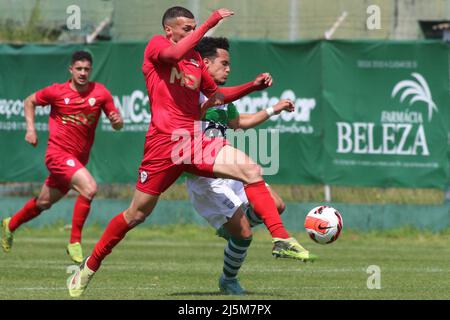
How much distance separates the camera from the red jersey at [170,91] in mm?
9898

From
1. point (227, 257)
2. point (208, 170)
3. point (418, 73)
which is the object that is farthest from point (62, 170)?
point (418, 73)

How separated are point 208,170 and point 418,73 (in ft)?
32.2

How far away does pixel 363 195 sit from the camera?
62.7 ft

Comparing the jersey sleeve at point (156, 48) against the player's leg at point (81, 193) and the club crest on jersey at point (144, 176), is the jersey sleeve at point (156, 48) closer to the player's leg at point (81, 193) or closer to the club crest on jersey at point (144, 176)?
the club crest on jersey at point (144, 176)

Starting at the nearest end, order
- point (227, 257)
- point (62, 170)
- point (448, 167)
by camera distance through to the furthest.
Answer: point (227, 257)
point (62, 170)
point (448, 167)

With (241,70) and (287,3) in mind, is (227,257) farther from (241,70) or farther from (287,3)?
(287,3)

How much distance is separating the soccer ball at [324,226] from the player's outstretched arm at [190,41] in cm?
204

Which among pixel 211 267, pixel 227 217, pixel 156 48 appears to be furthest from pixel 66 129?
pixel 156 48

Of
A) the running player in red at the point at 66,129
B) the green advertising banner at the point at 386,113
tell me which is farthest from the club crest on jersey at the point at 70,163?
the green advertising banner at the point at 386,113

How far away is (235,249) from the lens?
10766 millimetres

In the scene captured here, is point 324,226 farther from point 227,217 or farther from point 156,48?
point 156,48

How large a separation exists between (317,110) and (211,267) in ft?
19.5
